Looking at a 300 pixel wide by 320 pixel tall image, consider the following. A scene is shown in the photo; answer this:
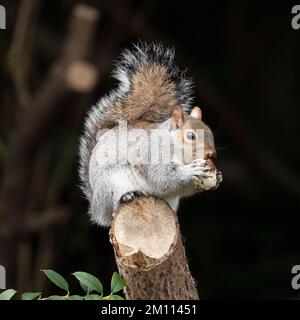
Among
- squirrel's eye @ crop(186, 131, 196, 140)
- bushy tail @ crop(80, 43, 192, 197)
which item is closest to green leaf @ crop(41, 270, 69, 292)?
squirrel's eye @ crop(186, 131, 196, 140)

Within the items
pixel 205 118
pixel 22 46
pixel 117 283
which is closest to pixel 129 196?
pixel 117 283

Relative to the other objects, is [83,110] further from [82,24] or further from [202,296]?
[202,296]

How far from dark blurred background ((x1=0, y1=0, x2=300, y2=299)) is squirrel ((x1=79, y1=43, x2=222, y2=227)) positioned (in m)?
0.86

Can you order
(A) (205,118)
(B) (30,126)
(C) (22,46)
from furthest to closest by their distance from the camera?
(A) (205,118), (C) (22,46), (B) (30,126)

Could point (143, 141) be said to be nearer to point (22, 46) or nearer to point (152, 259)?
point (152, 259)

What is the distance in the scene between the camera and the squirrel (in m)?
2.38

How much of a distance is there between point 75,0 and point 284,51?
4.50 feet

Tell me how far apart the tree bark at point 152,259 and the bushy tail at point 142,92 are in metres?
0.50

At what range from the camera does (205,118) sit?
15.1ft

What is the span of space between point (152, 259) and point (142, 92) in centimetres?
72

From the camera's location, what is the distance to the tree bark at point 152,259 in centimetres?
210

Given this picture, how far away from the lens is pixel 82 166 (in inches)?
108

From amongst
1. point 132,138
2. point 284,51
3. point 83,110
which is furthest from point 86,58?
point 284,51
